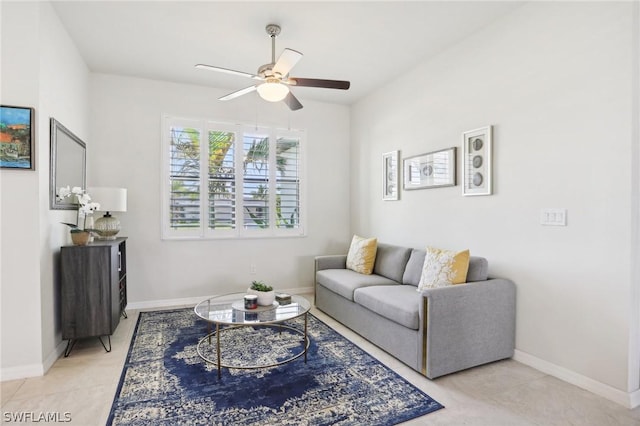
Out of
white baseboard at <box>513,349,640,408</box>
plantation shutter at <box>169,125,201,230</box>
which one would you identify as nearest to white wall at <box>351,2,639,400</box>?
white baseboard at <box>513,349,640,408</box>

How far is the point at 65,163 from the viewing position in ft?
10.2

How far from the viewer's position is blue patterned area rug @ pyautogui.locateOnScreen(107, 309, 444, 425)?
2043 millimetres

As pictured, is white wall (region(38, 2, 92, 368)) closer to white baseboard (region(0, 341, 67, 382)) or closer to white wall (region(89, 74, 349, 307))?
white baseboard (region(0, 341, 67, 382))

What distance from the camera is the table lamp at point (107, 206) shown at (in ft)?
11.2

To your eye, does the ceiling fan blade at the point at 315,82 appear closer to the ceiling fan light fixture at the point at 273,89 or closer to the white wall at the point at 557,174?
the ceiling fan light fixture at the point at 273,89

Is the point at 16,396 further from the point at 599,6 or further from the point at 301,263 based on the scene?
Result: the point at 599,6

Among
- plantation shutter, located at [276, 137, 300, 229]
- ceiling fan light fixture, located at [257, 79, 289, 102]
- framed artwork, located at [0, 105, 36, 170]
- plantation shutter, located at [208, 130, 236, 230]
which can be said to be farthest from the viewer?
plantation shutter, located at [276, 137, 300, 229]

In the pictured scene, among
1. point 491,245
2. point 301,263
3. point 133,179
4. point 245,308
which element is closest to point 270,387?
point 245,308

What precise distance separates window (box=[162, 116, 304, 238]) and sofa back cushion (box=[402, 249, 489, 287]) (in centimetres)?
191

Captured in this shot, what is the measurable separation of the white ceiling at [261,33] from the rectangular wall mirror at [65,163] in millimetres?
969

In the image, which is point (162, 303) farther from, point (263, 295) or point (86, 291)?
point (263, 295)

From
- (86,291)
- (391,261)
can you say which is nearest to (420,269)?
(391,261)

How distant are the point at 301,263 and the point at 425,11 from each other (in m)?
3.47

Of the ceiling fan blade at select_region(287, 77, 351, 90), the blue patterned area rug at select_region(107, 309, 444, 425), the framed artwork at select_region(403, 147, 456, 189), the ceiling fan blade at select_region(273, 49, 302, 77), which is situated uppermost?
the ceiling fan blade at select_region(273, 49, 302, 77)
